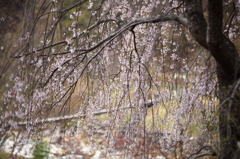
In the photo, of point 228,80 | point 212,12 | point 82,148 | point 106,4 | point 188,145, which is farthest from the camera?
point 82,148

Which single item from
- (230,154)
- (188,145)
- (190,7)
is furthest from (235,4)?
(188,145)

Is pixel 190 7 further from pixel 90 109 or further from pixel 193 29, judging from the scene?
pixel 90 109

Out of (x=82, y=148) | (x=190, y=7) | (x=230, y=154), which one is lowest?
(x=82, y=148)

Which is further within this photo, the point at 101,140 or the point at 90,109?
the point at 101,140

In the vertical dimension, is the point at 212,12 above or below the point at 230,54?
above

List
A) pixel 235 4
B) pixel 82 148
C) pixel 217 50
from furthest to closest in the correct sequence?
pixel 82 148 → pixel 235 4 → pixel 217 50

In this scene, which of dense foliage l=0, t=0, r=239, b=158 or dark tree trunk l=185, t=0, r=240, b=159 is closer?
dark tree trunk l=185, t=0, r=240, b=159

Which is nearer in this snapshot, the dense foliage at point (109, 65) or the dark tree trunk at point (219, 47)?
the dark tree trunk at point (219, 47)

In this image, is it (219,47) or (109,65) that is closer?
(219,47)

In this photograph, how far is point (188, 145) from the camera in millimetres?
4543

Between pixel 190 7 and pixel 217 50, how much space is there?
0.40m

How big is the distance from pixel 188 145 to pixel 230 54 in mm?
2778

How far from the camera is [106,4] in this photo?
3240 millimetres

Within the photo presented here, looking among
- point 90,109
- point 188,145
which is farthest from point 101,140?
point 90,109
